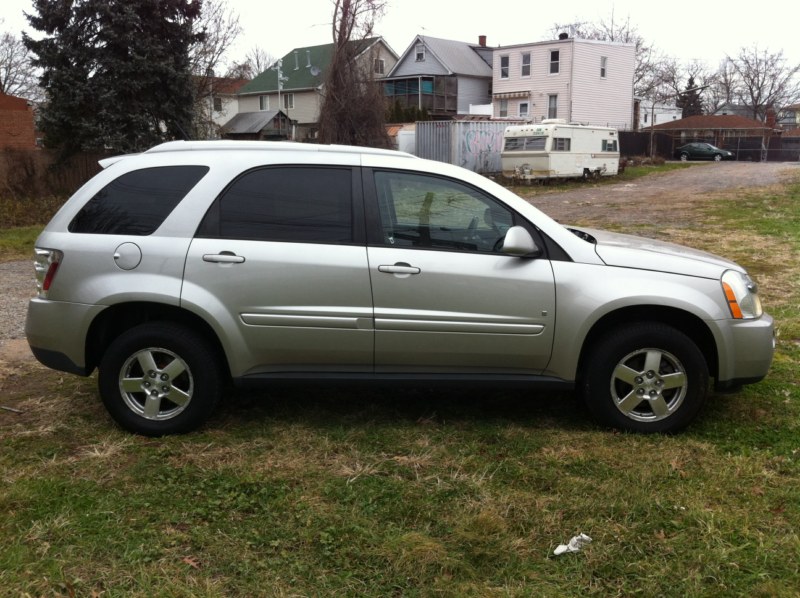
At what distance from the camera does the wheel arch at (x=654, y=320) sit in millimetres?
4355

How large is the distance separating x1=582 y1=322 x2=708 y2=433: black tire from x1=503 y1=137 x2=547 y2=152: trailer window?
2250 cm

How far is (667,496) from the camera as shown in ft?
11.8

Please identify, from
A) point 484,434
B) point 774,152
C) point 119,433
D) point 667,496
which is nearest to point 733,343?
point 667,496

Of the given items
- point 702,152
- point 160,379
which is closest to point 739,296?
point 160,379

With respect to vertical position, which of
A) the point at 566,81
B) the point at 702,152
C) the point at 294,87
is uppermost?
the point at 294,87

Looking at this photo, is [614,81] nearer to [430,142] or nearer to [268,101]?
[430,142]

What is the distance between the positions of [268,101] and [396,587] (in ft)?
175

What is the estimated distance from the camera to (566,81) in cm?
4078

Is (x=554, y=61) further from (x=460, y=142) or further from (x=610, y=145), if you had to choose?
(x=460, y=142)

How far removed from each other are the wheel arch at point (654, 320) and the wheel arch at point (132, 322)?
2191mm

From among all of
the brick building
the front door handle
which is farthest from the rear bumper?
the brick building

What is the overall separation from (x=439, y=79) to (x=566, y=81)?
876cm

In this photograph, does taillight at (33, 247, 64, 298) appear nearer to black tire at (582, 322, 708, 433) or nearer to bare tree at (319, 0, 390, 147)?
black tire at (582, 322, 708, 433)

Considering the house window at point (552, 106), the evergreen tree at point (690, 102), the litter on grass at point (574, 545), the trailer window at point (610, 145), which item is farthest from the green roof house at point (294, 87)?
the litter on grass at point (574, 545)
